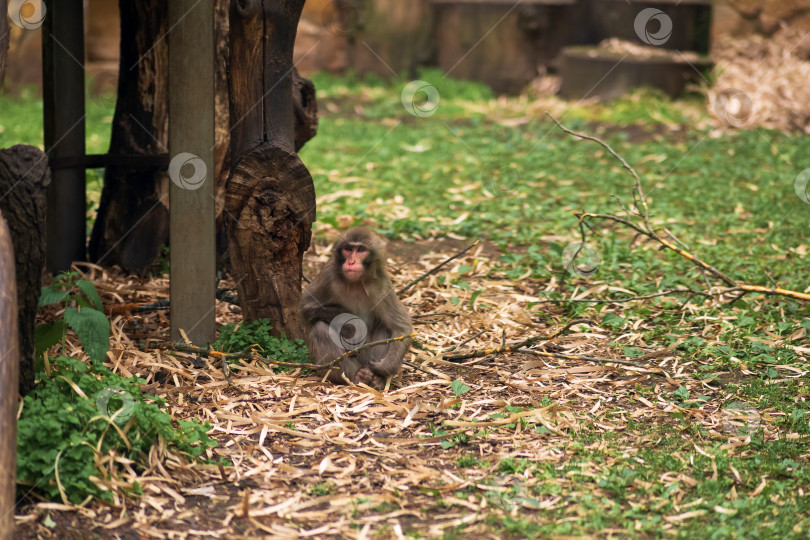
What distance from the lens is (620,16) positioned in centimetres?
1466

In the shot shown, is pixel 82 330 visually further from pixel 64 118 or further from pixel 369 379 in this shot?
pixel 64 118

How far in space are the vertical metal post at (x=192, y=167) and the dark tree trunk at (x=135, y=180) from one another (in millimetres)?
1559

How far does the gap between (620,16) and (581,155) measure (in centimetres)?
436

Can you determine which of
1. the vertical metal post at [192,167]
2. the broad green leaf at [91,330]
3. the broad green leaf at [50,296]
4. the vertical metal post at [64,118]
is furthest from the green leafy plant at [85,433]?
the vertical metal post at [64,118]

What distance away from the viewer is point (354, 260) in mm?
5090

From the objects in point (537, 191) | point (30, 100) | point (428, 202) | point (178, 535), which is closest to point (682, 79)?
point (537, 191)

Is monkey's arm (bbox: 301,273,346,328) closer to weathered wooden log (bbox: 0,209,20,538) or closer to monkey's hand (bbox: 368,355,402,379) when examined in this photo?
monkey's hand (bbox: 368,355,402,379)

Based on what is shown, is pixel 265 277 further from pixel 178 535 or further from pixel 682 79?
pixel 682 79

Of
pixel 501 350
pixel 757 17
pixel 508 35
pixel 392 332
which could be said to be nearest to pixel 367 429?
pixel 392 332

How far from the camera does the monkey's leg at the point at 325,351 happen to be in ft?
17.0

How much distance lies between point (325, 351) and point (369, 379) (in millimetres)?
288

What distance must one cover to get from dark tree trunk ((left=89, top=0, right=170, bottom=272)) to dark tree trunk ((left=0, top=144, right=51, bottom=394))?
2853 mm

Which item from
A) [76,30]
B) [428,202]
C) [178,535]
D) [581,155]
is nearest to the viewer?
[178,535]

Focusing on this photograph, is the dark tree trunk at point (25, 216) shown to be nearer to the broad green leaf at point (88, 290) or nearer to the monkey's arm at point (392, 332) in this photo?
the broad green leaf at point (88, 290)
